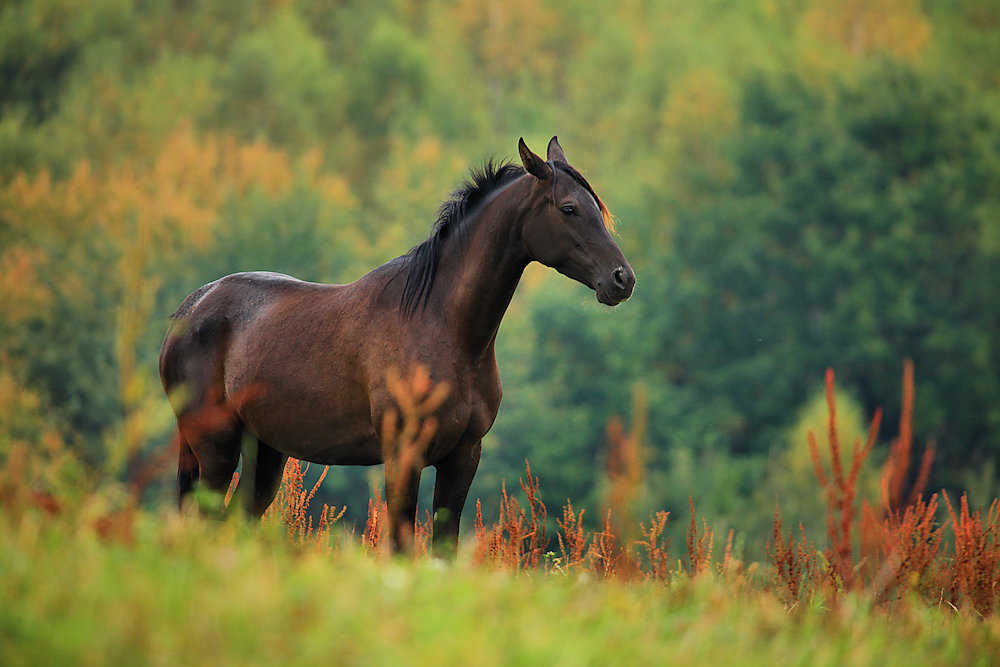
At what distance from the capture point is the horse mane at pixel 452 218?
575 centimetres

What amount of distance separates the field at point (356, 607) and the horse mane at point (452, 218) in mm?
1408

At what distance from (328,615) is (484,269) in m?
2.84

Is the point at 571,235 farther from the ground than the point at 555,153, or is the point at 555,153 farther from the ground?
the point at 555,153

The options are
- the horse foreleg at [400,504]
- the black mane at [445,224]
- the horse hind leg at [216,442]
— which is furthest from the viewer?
the horse hind leg at [216,442]

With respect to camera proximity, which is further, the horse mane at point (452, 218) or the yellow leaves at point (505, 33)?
the yellow leaves at point (505, 33)

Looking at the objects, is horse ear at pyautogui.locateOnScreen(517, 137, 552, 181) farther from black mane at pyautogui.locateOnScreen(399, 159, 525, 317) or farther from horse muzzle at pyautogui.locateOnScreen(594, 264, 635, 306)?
horse muzzle at pyautogui.locateOnScreen(594, 264, 635, 306)

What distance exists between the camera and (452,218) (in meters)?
5.93

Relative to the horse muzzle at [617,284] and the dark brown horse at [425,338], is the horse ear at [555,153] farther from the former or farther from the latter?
the horse muzzle at [617,284]

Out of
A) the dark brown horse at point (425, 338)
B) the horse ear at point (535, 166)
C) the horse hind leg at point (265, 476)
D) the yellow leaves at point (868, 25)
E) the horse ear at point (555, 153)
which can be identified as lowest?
the horse hind leg at point (265, 476)

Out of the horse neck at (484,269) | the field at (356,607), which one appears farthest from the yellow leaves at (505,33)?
the field at (356,607)

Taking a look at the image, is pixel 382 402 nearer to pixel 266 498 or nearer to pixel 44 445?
pixel 266 498

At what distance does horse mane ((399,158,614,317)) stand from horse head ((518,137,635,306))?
120 millimetres

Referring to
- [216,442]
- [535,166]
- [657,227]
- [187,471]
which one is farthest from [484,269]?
[657,227]

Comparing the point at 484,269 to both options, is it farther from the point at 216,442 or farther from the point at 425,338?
the point at 216,442
